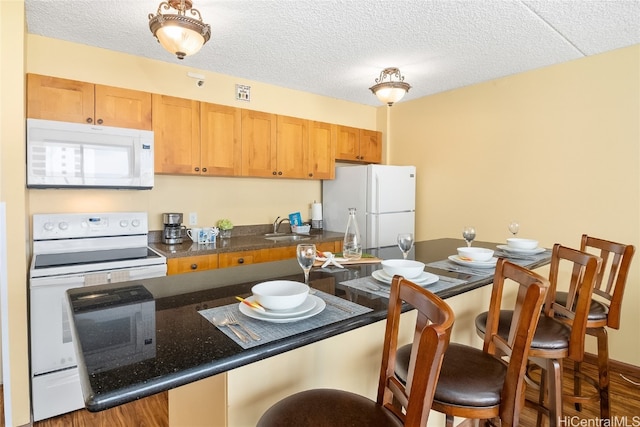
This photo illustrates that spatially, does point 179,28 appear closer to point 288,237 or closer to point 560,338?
point 288,237

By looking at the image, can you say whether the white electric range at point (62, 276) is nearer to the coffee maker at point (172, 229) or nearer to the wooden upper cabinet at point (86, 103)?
the coffee maker at point (172, 229)

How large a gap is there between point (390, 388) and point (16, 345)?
7.12ft

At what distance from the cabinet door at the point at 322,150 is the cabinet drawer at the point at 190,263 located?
1.43m

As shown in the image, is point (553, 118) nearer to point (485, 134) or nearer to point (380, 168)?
point (485, 134)

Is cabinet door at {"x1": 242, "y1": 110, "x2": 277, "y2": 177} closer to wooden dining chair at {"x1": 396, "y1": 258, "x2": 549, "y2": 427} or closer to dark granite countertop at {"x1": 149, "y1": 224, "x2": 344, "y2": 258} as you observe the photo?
dark granite countertop at {"x1": 149, "y1": 224, "x2": 344, "y2": 258}

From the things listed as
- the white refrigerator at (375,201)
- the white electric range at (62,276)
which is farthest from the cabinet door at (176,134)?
the white refrigerator at (375,201)

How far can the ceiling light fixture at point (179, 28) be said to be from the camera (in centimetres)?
179

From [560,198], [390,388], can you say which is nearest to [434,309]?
[390,388]

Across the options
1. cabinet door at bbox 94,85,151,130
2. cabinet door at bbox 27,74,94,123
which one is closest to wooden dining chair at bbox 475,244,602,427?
cabinet door at bbox 94,85,151,130

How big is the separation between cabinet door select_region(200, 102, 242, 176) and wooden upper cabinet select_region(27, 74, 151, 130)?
17.7 inches

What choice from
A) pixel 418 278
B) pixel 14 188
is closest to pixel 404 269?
pixel 418 278

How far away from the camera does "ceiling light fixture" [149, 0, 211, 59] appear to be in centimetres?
179

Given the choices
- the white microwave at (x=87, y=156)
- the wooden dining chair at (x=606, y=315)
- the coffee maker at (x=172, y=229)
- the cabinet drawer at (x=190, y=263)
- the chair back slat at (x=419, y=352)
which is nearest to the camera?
the chair back slat at (x=419, y=352)

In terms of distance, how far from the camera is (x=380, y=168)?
3527mm
